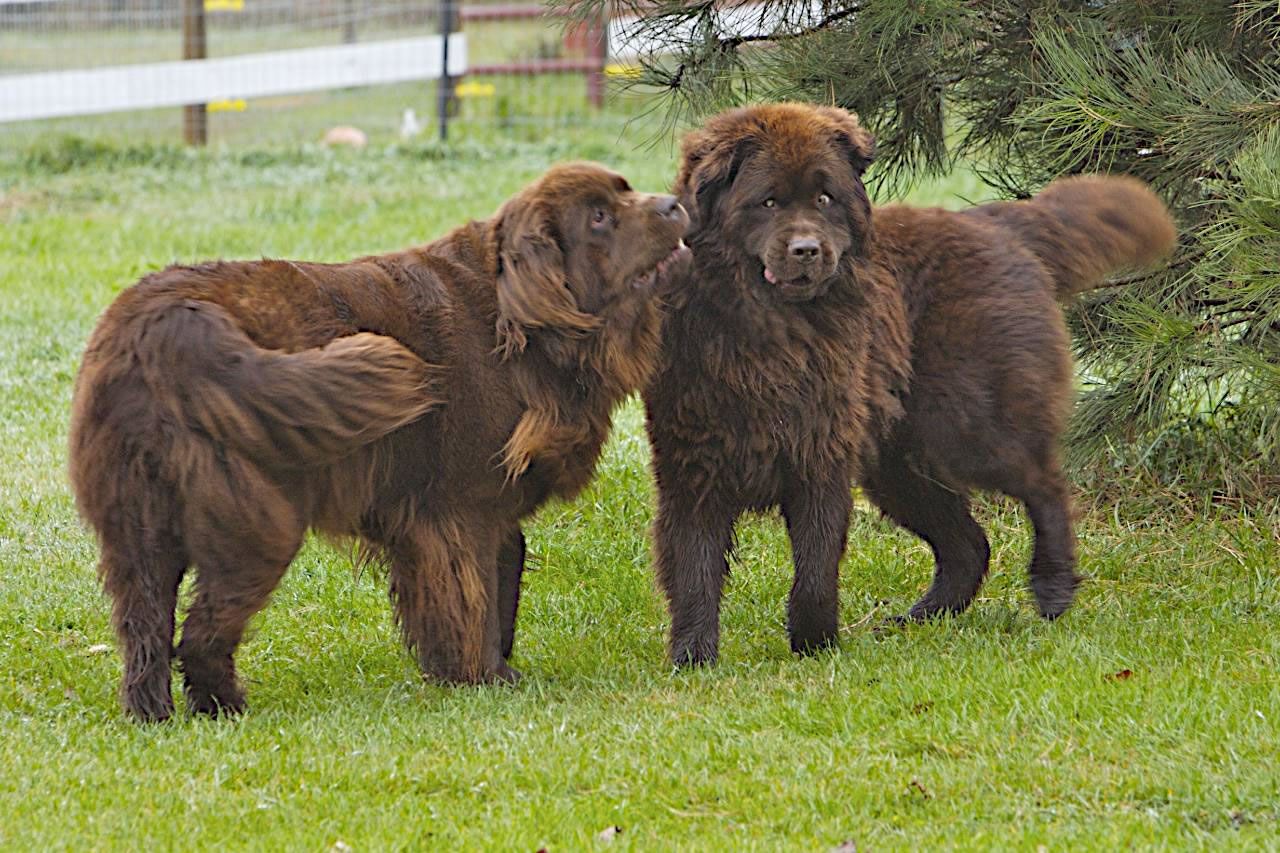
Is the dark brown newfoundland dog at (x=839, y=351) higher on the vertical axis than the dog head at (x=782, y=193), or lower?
lower

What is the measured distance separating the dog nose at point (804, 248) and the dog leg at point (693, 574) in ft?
3.11

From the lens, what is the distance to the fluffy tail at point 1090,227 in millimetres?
5551

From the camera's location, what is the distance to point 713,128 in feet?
16.8

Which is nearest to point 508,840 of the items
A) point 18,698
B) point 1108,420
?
point 18,698

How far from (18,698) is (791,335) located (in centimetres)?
275

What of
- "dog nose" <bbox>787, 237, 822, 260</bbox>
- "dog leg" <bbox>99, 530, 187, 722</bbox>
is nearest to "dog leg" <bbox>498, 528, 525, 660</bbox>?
"dog leg" <bbox>99, 530, 187, 722</bbox>

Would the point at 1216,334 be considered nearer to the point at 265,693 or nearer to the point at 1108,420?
the point at 1108,420

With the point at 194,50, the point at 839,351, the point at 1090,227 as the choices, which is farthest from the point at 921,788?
the point at 194,50

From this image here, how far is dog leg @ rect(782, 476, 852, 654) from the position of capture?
522 cm

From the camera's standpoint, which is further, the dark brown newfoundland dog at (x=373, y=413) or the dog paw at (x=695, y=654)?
the dog paw at (x=695, y=654)

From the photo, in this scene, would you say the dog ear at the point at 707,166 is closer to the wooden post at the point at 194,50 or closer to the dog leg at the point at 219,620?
the dog leg at the point at 219,620

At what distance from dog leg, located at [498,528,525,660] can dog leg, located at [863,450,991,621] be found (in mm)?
1340

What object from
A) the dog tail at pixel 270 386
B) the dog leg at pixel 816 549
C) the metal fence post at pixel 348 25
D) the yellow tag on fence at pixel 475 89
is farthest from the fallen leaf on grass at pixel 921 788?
the metal fence post at pixel 348 25

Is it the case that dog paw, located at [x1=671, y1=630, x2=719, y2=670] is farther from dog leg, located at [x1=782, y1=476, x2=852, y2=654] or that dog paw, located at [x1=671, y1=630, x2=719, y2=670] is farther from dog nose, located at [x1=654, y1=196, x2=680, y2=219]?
dog nose, located at [x1=654, y1=196, x2=680, y2=219]
